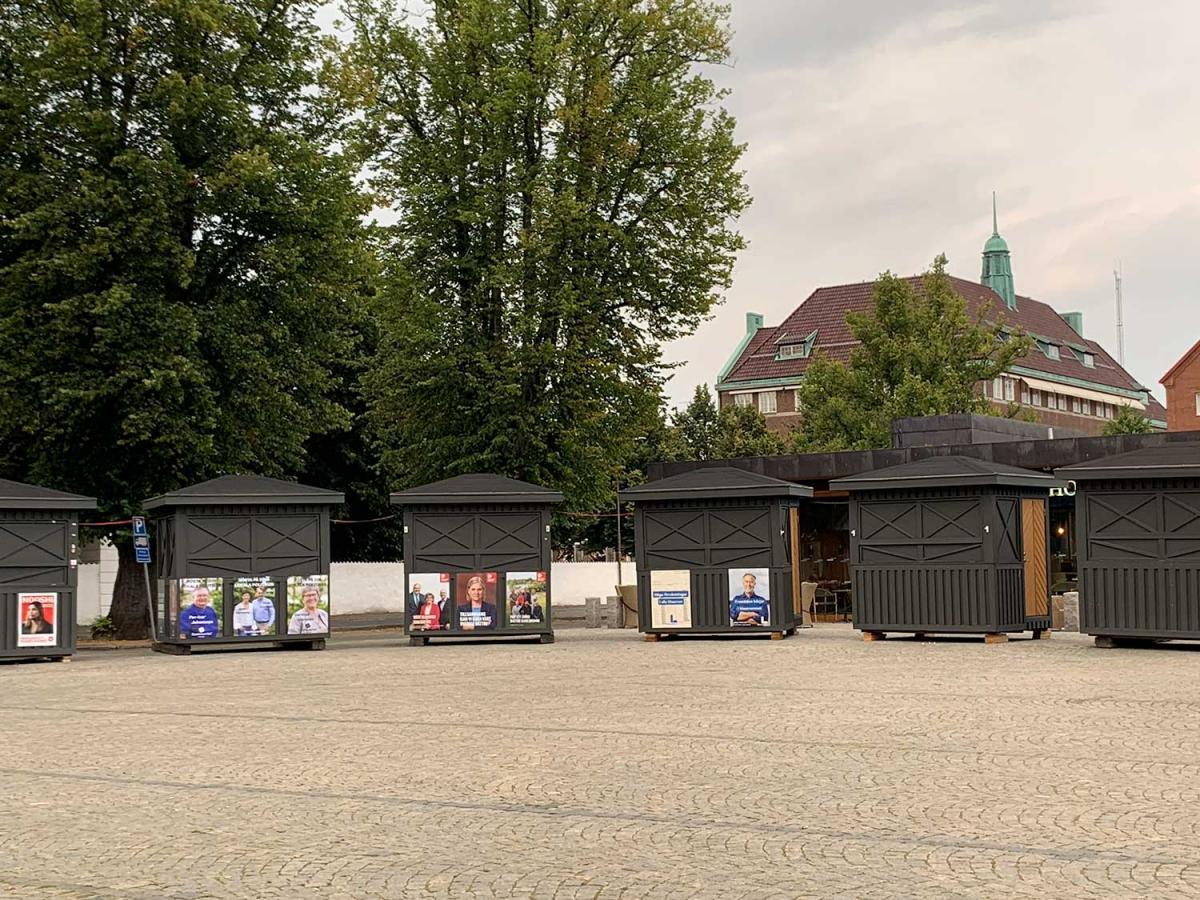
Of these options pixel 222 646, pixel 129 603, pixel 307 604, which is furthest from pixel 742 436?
pixel 307 604

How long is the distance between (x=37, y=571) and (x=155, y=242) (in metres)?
7.54

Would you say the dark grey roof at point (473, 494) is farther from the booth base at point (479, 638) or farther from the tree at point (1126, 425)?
the tree at point (1126, 425)

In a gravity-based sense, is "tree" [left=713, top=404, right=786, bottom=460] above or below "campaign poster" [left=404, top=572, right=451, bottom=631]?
above

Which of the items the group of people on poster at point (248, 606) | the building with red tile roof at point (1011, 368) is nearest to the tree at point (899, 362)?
the group of people on poster at point (248, 606)

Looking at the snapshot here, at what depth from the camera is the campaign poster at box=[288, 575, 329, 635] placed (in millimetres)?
27719

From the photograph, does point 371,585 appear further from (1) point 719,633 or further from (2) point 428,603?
(1) point 719,633

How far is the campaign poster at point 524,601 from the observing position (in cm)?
2802

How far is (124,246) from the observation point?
30328mm

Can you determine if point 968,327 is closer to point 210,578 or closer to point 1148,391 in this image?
point 210,578

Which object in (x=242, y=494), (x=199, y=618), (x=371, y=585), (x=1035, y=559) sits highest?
(x=242, y=494)

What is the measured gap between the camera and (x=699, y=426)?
68188mm

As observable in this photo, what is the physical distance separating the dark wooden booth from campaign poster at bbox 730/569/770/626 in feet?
18.4

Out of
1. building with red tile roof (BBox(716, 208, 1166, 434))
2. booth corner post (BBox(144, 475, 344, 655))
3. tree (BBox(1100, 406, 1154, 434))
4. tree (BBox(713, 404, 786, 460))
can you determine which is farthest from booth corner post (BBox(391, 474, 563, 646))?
building with red tile roof (BBox(716, 208, 1166, 434))

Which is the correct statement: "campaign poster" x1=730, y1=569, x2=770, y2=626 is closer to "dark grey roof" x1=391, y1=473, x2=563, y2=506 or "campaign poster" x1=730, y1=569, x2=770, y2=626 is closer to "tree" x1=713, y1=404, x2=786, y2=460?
"dark grey roof" x1=391, y1=473, x2=563, y2=506
